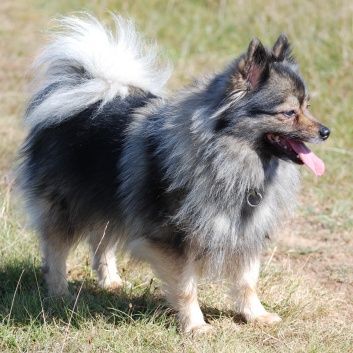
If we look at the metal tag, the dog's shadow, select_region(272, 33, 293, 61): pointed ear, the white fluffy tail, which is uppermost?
select_region(272, 33, 293, 61): pointed ear

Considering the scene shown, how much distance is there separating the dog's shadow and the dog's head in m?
1.20

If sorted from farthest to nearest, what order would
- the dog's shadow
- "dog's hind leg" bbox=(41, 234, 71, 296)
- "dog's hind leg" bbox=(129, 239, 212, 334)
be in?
1. "dog's hind leg" bbox=(41, 234, 71, 296)
2. the dog's shadow
3. "dog's hind leg" bbox=(129, 239, 212, 334)

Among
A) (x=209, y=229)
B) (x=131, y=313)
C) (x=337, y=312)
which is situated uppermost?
(x=209, y=229)

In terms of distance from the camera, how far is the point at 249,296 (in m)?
4.06

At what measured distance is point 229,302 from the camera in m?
4.31

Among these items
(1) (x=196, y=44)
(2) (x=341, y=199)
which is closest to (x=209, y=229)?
(2) (x=341, y=199)

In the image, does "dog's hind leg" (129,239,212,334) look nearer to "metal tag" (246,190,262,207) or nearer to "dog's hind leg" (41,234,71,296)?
"metal tag" (246,190,262,207)

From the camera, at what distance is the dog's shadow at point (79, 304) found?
13.1 ft

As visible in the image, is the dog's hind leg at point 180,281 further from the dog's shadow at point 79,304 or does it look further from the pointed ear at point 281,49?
the pointed ear at point 281,49

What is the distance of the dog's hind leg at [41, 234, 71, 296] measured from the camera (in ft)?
14.4

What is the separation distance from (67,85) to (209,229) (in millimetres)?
1389

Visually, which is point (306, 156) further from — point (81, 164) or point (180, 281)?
point (81, 164)

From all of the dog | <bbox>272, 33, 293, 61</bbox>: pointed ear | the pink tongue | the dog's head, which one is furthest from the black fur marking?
the pink tongue

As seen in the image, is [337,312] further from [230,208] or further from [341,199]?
[341,199]
